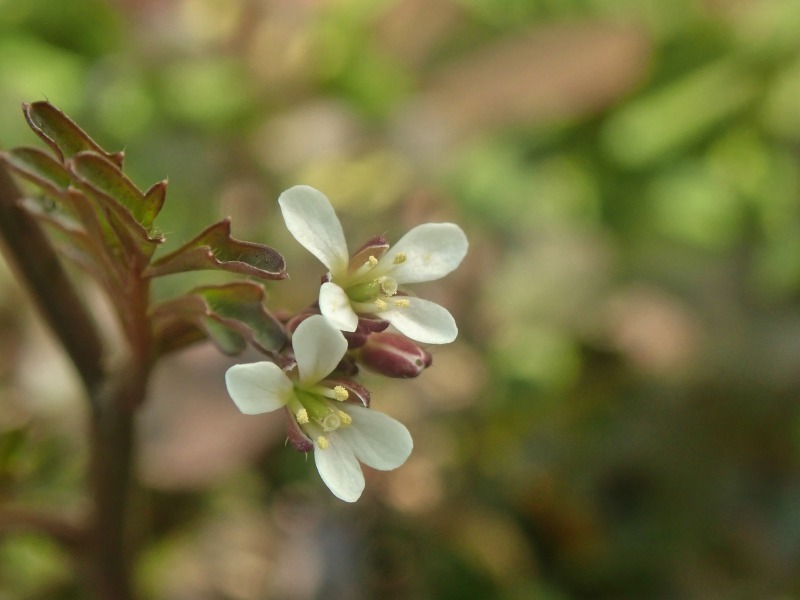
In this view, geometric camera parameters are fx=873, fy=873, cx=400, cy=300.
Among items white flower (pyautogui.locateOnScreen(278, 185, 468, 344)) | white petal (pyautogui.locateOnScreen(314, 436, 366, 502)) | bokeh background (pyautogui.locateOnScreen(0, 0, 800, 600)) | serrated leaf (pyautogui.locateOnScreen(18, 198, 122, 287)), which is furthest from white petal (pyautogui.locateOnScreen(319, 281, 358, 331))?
bokeh background (pyautogui.locateOnScreen(0, 0, 800, 600))

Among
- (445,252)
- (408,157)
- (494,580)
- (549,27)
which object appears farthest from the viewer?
(549,27)

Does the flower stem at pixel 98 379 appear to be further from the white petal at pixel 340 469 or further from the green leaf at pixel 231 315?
the white petal at pixel 340 469

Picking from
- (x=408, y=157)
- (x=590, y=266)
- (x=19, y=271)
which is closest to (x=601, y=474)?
(x=590, y=266)

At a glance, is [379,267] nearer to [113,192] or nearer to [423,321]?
[423,321]

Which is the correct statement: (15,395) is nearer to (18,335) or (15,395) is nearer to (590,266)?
Result: (18,335)

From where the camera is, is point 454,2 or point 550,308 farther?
point 454,2

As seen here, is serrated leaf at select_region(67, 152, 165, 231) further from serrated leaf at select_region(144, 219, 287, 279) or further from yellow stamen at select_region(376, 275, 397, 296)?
yellow stamen at select_region(376, 275, 397, 296)

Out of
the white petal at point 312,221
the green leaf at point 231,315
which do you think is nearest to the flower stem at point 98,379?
the green leaf at point 231,315
